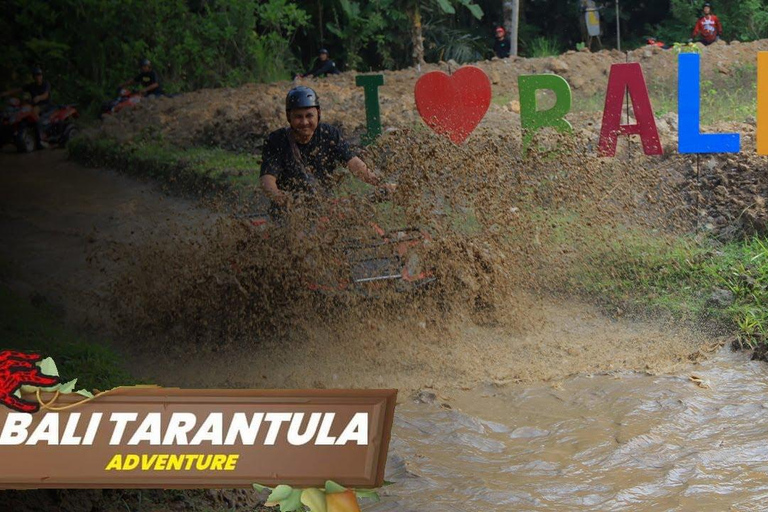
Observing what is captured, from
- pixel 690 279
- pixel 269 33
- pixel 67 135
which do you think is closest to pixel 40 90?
pixel 67 135

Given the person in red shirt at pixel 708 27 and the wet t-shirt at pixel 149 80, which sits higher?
the person in red shirt at pixel 708 27

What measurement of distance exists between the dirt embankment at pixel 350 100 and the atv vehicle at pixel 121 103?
251mm

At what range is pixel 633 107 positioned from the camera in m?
9.27

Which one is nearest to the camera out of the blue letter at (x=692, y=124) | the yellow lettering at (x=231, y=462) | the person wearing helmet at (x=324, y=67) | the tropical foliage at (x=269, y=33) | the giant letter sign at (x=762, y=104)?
the yellow lettering at (x=231, y=462)

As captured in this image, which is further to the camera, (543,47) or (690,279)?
(543,47)

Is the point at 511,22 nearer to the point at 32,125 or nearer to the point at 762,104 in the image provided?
the point at 32,125

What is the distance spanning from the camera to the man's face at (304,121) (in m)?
7.03

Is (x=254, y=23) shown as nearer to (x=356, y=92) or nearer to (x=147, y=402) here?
(x=356, y=92)

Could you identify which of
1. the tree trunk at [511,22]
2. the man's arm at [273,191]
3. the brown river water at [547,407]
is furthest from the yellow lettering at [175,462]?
the tree trunk at [511,22]

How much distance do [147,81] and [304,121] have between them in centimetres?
1048

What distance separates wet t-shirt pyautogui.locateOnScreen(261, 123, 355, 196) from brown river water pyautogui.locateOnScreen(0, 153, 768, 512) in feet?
3.69

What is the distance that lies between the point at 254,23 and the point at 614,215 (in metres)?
10.7

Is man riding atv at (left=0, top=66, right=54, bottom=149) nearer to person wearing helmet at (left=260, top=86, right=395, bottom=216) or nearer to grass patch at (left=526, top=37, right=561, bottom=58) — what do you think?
grass patch at (left=526, top=37, right=561, bottom=58)

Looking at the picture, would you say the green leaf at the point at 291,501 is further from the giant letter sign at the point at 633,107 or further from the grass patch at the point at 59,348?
the giant letter sign at the point at 633,107
